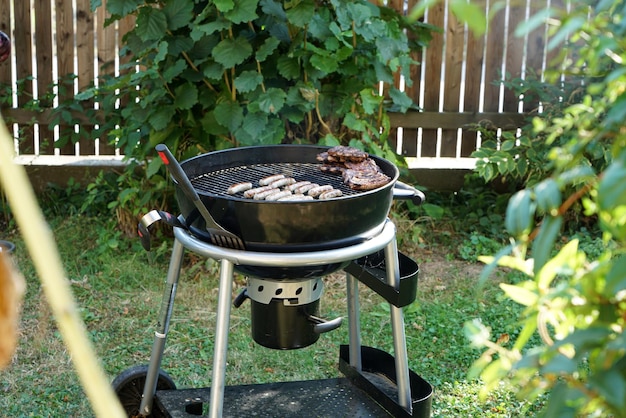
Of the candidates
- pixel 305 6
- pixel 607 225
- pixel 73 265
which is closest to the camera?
pixel 607 225

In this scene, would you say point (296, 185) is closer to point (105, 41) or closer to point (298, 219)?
point (298, 219)

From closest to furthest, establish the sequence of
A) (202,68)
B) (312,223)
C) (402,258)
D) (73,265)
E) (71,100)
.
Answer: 1. (312,223)
2. (402,258)
3. (202,68)
4. (73,265)
5. (71,100)

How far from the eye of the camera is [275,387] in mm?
3078

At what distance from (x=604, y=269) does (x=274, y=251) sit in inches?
58.5

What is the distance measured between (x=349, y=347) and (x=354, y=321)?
0.42 feet

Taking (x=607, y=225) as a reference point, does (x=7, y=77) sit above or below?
below

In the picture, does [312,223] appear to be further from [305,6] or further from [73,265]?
Result: [73,265]

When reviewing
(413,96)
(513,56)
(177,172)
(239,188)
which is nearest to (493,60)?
(513,56)

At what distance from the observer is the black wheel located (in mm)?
3100

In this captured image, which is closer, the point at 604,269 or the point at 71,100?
the point at 604,269

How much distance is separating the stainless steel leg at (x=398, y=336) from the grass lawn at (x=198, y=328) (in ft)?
1.65

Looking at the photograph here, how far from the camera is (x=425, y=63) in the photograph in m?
5.73

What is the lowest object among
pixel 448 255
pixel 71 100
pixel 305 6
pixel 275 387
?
pixel 448 255

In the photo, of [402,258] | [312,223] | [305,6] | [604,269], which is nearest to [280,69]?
[305,6]
